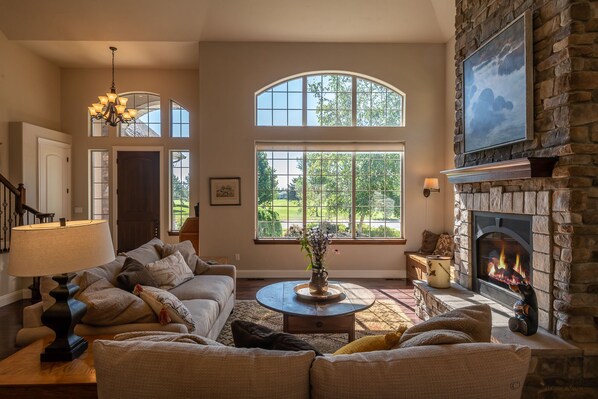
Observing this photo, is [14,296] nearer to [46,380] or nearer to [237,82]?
[46,380]

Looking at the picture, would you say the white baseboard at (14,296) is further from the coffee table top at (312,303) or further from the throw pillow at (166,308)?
the coffee table top at (312,303)

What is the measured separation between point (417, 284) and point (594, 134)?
7.32ft

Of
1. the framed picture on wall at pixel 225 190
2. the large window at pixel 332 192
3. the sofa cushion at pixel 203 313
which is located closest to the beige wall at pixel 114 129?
the framed picture on wall at pixel 225 190

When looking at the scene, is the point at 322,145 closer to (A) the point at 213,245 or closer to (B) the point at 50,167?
(A) the point at 213,245

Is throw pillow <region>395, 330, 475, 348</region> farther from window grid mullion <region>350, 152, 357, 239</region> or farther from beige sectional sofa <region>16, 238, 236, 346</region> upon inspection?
window grid mullion <region>350, 152, 357, 239</region>

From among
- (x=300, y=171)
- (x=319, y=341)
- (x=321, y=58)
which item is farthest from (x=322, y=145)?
(x=319, y=341)

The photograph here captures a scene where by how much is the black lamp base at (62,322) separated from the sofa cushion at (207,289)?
135cm

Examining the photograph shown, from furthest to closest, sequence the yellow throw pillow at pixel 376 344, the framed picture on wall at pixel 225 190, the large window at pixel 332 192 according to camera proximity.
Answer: the large window at pixel 332 192 → the framed picture on wall at pixel 225 190 → the yellow throw pillow at pixel 376 344

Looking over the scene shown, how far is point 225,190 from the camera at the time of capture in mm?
5645

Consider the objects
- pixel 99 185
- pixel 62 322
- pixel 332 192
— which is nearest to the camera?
pixel 62 322

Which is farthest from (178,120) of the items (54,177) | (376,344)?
(376,344)

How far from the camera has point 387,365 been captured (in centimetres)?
109

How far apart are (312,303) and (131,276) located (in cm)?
153

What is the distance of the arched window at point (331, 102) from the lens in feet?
19.1
